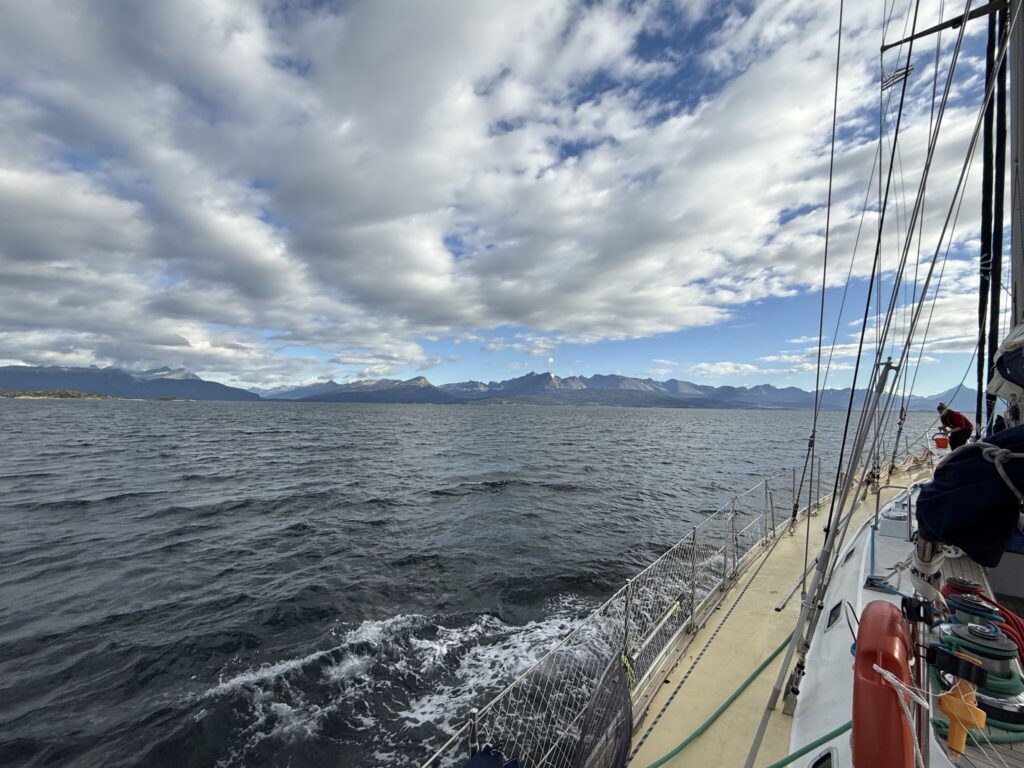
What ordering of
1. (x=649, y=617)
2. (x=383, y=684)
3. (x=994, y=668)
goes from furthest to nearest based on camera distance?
(x=649, y=617)
(x=383, y=684)
(x=994, y=668)

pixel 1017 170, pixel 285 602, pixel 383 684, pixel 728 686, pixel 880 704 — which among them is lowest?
pixel 383 684

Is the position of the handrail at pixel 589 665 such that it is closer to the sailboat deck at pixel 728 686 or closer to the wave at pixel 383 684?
the sailboat deck at pixel 728 686

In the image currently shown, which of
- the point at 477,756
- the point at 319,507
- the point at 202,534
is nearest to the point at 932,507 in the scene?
the point at 477,756

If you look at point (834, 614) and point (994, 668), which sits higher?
point (994, 668)

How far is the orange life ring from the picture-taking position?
241 centimetres

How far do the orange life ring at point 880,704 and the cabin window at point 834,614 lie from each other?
13.2 ft

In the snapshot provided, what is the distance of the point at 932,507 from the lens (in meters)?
3.26

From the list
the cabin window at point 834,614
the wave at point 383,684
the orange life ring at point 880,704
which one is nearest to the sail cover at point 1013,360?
the cabin window at point 834,614

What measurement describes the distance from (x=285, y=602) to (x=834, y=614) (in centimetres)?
1162

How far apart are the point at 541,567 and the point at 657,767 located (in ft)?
29.5

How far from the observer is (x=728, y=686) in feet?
20.4

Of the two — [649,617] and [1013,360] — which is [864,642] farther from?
[649,617]

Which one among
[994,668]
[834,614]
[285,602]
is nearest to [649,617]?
[834,614]

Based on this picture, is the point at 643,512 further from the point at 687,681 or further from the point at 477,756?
the point at 477,756
